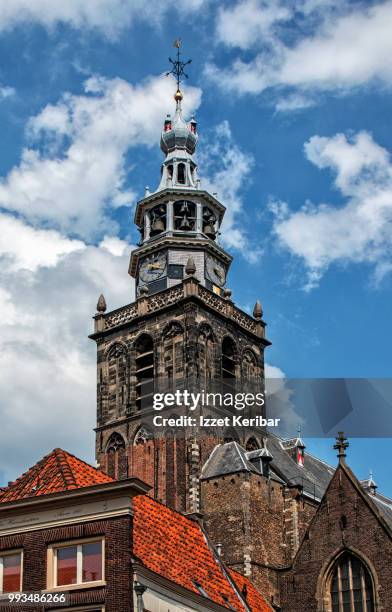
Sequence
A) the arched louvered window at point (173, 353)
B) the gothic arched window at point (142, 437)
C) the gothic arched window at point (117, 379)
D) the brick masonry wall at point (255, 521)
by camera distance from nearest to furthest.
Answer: the brick masonry wall at point (255, 521) < the gothic arched window at point (142, 437) < the arched louvered window at point (173, 353) < the gothic arched window at point (117, 379)

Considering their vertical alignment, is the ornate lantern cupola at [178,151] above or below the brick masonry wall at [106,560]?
above

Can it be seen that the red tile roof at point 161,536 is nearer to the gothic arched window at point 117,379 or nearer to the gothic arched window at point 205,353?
the gothic arched window at point 205,353

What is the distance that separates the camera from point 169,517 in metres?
30.4

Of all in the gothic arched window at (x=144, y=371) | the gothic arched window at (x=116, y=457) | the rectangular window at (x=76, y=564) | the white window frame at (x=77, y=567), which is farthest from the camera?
the gothic arched window at (x=144, y=371)

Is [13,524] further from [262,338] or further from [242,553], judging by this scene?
[262,338]

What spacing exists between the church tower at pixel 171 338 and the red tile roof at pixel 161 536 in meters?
14.1

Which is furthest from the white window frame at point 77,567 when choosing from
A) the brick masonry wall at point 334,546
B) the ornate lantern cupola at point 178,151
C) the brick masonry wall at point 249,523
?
the ornate lantern cupola at point 178,151

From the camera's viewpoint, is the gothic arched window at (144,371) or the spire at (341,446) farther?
the gothic arched window at (144,371)

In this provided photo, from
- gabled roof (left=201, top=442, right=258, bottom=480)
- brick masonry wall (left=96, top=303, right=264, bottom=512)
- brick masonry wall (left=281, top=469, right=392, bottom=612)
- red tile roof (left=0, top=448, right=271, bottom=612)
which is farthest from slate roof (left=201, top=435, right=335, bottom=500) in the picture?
red tile roof (left=0, top=448, right=271, bottom=612)

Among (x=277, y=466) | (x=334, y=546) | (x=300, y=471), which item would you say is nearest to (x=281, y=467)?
(x=277, y=466)

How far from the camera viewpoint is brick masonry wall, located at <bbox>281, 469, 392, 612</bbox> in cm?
3462

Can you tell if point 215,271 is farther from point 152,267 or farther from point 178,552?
point 178,552

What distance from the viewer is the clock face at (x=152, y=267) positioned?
53656 millimetres

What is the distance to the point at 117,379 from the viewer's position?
5100 cm
